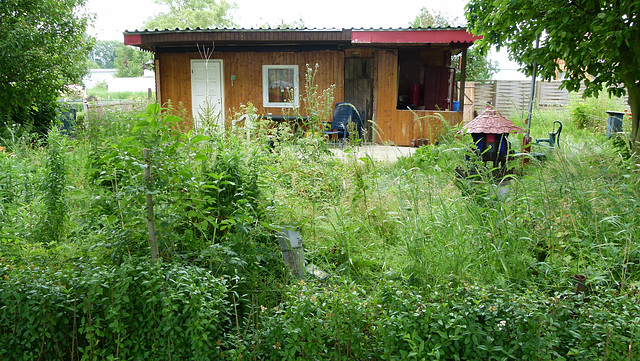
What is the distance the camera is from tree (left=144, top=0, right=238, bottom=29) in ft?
140

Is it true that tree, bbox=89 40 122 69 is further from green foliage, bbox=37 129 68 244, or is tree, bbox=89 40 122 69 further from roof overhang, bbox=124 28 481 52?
green foliage, bbox=37 129 68 244

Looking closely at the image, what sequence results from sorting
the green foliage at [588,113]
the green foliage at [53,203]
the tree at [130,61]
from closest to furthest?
the green foliage at [53,203] → the green foliage at [588,113] → the tree at [130,61]

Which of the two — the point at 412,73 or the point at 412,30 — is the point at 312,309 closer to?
the point at 412,30

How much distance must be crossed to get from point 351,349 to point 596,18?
3.78 meters

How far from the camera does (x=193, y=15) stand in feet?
139

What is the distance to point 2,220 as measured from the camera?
116 inches

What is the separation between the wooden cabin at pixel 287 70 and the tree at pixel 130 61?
1543 inches

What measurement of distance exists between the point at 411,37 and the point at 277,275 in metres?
8.19

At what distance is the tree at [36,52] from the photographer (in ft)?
22.3

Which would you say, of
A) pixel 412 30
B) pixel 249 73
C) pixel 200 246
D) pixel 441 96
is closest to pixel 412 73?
pixel 441 96

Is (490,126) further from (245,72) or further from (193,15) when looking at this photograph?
(193,15)

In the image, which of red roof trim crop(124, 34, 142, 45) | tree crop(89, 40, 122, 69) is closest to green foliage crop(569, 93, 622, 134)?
red roof trim crop(124, 34, 142, 45)

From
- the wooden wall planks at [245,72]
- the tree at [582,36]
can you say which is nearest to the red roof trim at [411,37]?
the wooden wall planks at [245,72]

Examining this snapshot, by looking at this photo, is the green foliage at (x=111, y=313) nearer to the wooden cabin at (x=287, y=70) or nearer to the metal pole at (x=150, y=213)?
the metal pole at (x=150, y=213)
